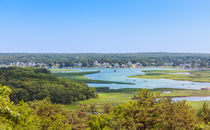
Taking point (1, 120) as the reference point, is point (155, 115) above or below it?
below

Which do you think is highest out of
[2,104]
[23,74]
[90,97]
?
[2,104]

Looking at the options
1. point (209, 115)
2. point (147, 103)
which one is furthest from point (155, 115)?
point (209, 115)

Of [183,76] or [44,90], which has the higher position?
[44,90]

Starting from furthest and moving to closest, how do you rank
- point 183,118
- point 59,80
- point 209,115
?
1. point 59,80
2. point 209,115
3. point 183,118

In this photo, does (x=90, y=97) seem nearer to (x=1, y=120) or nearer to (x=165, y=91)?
(x=165, y=91)

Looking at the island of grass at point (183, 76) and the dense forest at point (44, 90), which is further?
the island of grass at point (183, 76)

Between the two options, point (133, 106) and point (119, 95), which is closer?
point (133, 106)

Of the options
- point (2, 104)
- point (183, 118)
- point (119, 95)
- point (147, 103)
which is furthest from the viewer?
point (119, 95)

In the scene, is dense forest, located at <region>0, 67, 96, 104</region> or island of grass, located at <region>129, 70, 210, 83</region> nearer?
dense forest, located at <region>0, 67, 96, 104</region>

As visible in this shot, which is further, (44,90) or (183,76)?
(183,76)
